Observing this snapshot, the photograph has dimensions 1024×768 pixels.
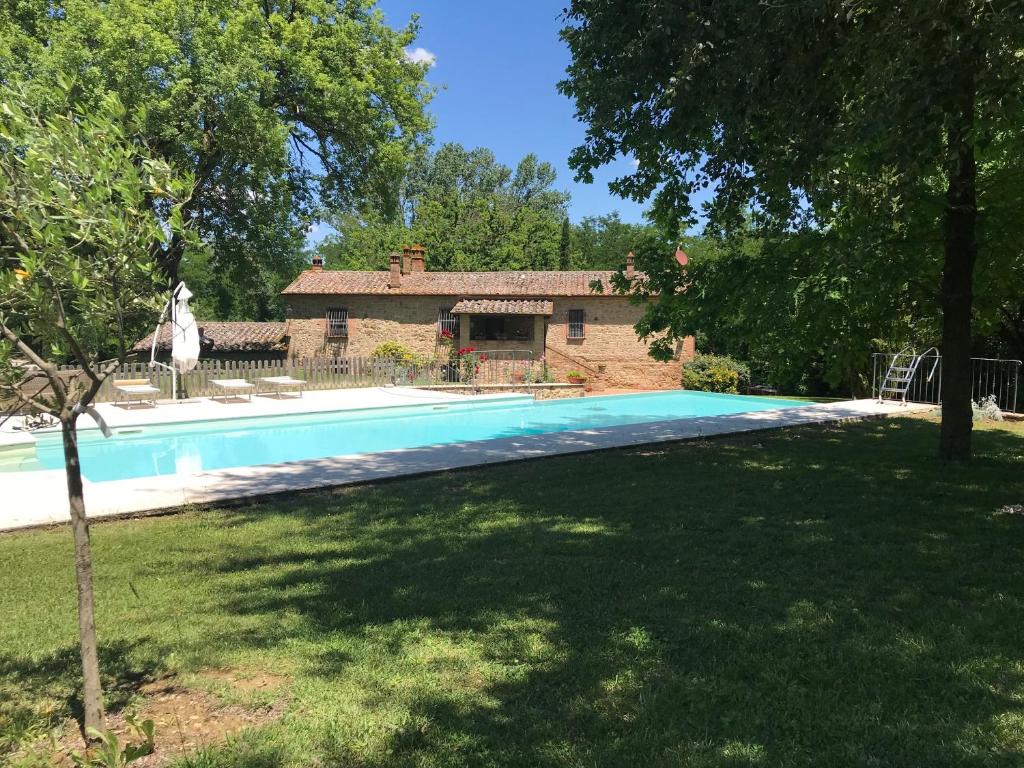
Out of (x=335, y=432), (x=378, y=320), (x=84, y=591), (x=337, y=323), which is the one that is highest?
(x=378, y=320)

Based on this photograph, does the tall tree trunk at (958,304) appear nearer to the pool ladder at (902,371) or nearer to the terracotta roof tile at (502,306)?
the pool ladder at (902,371)

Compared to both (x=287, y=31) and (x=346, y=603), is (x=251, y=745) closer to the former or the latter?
(x=346, y=603)

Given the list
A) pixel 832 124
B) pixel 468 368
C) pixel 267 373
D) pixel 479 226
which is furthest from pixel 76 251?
pixel 479 226

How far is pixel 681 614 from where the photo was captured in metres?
4.10

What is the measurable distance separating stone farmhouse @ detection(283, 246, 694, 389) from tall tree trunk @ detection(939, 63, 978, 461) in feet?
61.1

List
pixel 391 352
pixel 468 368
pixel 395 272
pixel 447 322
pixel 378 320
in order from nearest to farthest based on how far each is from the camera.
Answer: pixel 468 368, pixel 391 352, pixel 447 322, pixel 378 320, pixel 395 272

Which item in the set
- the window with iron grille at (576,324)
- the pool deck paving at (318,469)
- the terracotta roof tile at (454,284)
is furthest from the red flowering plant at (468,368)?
the pool deck paving at (318,469)

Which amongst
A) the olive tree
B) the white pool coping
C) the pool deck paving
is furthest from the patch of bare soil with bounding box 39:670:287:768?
the white pool coping

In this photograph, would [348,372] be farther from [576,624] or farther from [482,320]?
[576,624]

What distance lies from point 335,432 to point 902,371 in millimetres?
15092

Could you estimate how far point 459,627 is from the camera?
4031 millimetres

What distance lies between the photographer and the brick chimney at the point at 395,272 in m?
28.7

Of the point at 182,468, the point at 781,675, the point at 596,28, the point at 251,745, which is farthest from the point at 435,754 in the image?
the point at 182,468

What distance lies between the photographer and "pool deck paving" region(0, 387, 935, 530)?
748 centimetres
